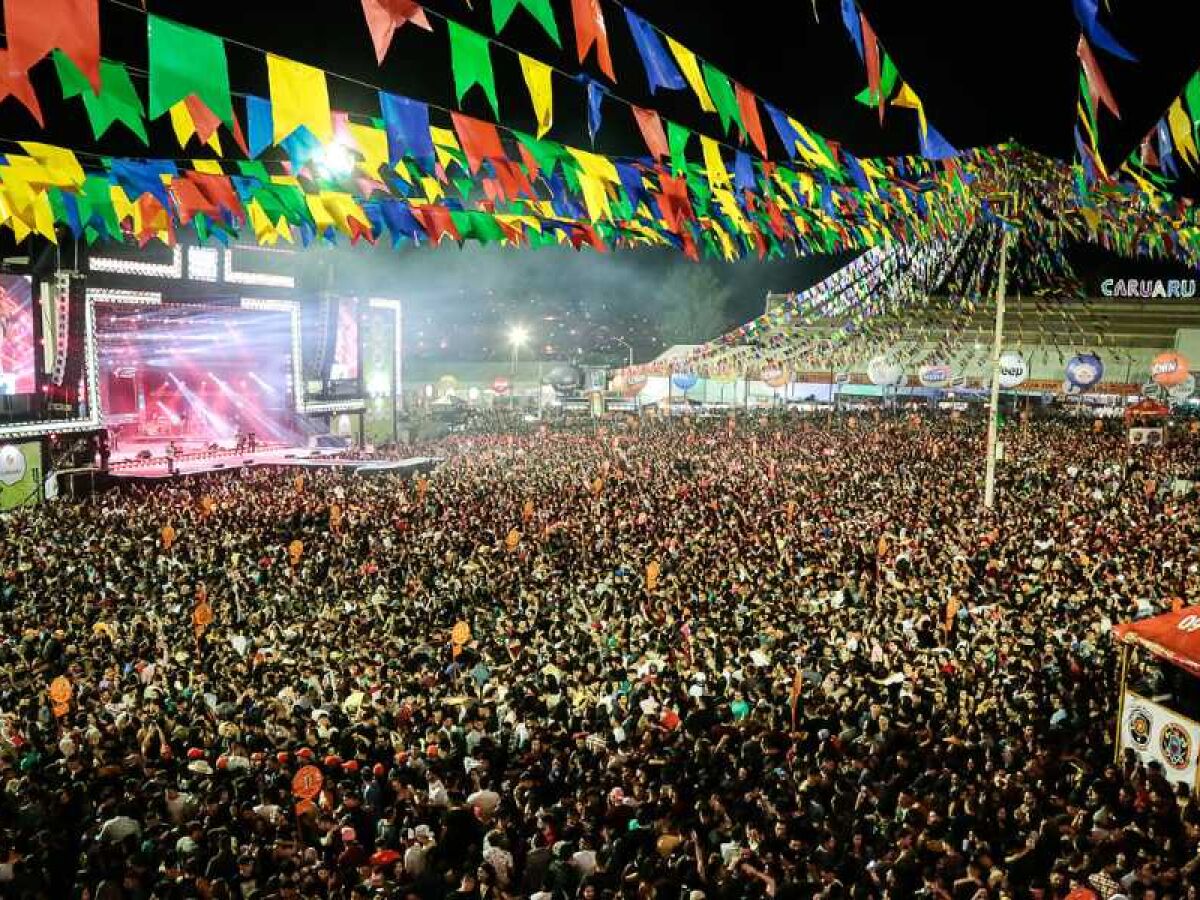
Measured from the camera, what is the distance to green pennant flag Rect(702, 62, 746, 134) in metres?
4.56

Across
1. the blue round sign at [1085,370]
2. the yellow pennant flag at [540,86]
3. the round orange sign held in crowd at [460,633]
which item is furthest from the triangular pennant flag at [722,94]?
the blue round sign at [1085,370]

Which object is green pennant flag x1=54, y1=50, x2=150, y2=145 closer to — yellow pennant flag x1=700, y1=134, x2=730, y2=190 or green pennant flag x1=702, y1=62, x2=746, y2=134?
green pennant flag x1=702, y1=62, x2=746, y2=134

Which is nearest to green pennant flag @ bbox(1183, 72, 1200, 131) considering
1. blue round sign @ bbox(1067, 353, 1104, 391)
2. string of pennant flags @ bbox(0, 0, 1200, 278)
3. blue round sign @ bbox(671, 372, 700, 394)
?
string of pennant flags @ bbox(0, 0, 1200, 278)

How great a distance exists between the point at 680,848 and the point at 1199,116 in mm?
5312

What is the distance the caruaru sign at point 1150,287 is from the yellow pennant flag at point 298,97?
201 ft

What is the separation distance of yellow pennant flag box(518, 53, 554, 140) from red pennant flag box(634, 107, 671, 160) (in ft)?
2.68

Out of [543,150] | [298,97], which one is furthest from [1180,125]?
[298,97]

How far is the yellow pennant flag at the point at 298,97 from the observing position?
378 cm

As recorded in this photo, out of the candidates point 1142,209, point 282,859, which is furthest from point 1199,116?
point 1142,209

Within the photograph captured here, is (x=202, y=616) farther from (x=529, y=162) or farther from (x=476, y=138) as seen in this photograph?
(x=476, y=138)

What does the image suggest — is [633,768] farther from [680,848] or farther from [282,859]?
[282,859]

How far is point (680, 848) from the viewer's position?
17.9ft

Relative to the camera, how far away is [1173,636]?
6.65 metres

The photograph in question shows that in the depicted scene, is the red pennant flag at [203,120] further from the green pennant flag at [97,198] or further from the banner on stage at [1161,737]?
the banner on stage at [1161,737]
